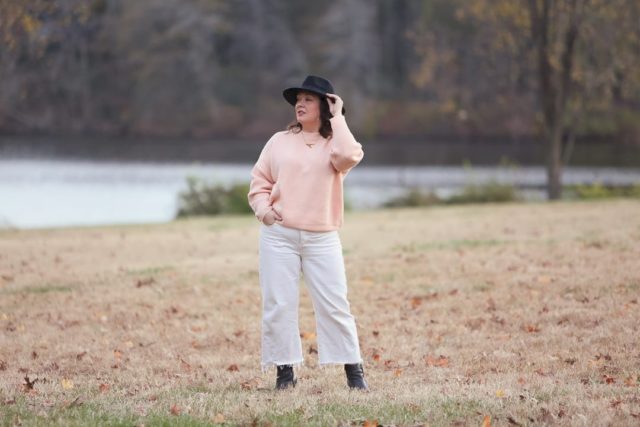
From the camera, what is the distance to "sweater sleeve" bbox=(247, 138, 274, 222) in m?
7.21

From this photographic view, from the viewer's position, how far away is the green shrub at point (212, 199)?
1019 inches

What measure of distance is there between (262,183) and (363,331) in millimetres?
3733

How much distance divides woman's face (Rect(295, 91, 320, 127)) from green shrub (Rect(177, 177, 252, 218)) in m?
18.7

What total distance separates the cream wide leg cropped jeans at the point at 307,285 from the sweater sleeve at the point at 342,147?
0.55 meters

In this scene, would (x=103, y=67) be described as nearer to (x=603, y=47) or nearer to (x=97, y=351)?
(x=603, y=47)

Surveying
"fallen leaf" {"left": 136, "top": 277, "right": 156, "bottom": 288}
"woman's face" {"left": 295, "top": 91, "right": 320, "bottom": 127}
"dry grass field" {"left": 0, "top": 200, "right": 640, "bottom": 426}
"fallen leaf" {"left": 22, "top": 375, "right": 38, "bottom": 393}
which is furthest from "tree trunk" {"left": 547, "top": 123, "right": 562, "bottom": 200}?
"fallen leaf" {"left": 22, "top": 375, "right": 38, "bottom": 393}

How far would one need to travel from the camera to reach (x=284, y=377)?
7586 mm

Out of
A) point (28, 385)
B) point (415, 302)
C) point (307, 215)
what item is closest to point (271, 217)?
point (307, 215)

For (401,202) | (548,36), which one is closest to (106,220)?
(401,202)

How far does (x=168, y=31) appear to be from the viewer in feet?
218

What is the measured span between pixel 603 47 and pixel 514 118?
3391 cm

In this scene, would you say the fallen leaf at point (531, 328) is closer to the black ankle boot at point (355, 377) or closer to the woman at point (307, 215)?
the black ankle boot at point (355, 377)

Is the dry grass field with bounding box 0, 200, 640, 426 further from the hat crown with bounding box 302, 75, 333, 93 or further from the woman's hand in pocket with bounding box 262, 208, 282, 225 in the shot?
the hat crown with bounding box 302, 75, 333, 93

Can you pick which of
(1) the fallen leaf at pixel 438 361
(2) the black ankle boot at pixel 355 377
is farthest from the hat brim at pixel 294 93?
(1) the fallen leaf at pixel 438 361
